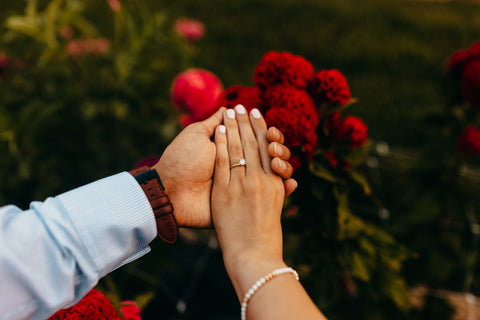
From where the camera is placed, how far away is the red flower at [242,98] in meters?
1.16

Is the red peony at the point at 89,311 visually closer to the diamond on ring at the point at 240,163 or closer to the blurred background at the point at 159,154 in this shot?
the blurred background at the point at 159,154

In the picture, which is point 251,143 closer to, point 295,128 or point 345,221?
point 295,128

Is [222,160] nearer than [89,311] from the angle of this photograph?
No

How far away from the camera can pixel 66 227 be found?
90cm

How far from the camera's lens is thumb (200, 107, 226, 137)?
118cm

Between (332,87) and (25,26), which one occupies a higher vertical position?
(25,26)

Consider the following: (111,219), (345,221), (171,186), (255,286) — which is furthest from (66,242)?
(345,221)

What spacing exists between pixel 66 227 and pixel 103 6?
15.8ft

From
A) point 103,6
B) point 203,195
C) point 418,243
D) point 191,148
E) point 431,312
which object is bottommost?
point 431,312

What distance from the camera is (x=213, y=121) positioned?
1190 mm

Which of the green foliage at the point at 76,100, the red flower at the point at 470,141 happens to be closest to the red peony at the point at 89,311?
the green foliage at the point at 76,100

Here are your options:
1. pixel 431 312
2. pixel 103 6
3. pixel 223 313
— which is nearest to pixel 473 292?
pixel 431 312

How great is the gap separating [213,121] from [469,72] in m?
1.02

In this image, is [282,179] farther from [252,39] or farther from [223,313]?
[252,39]
